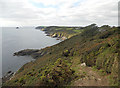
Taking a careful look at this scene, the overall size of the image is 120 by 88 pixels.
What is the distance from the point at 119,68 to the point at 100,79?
3.27m

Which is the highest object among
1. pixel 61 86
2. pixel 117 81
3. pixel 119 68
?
pixel 119 68

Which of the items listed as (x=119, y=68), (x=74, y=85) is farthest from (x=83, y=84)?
(x=119, y=68)

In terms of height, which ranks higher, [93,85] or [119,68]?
[119,68]

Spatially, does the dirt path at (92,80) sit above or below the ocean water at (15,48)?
above

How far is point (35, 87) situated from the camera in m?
14.8

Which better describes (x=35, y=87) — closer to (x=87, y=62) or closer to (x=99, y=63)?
(x=87, y=62)

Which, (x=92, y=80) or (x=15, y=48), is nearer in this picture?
(x=92, y=80)

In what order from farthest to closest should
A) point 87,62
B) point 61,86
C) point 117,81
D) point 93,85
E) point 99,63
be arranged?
point 87,62, point 99,63, point 61,86, point 93,85, point 117,81

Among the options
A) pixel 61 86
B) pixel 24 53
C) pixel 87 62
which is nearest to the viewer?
pixel 61 86

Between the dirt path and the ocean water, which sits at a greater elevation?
the dirt path

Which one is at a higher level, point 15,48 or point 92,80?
point 92,80

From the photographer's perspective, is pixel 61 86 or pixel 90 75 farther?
pixel 90 75

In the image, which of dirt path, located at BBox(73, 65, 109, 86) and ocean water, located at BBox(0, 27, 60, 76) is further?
ocean water, located at BBox(0, 27, 60, 76)

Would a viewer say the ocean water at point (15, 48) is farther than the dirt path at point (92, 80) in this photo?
Yes
